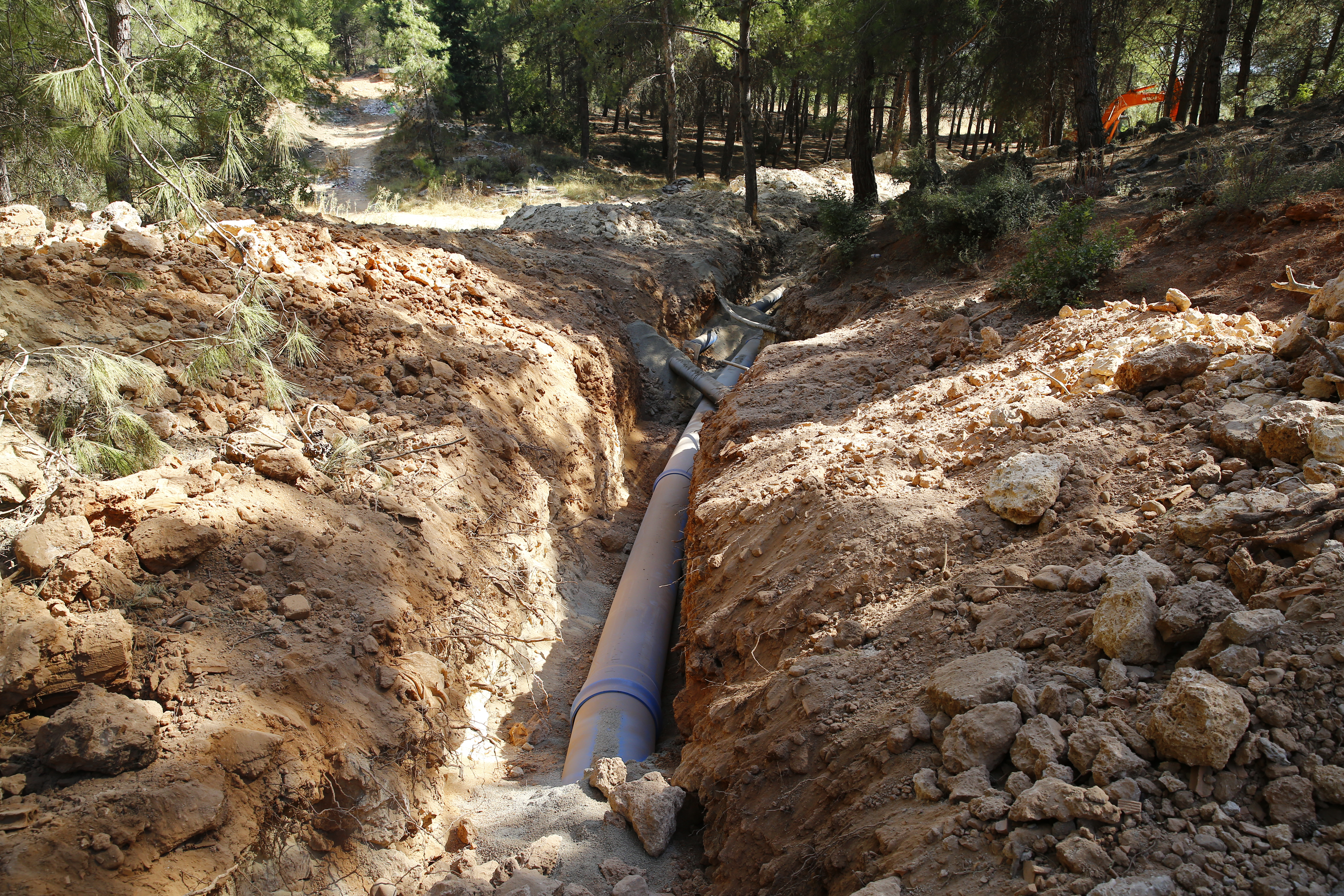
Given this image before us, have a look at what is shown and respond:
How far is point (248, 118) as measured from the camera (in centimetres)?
559

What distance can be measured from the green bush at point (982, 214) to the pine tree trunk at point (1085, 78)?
89 centimetres

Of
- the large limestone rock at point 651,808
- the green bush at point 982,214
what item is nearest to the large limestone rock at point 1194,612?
the large limestone rock at point 651,808

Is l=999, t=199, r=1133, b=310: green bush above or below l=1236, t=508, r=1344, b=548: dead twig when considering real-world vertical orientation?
above

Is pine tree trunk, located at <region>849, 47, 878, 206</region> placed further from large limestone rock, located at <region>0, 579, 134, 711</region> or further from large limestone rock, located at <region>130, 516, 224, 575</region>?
large limestone rock, located at <region>0, 579, 134, 711</region>

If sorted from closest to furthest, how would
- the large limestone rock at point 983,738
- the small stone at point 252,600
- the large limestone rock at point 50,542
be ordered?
the large limestone rock at point 983,738 → the large limestone rock at point 50,542 → the small stone at point 252,600

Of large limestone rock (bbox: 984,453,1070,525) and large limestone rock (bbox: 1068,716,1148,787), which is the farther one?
large limestone rock (bbox: 984,453,1070,525)

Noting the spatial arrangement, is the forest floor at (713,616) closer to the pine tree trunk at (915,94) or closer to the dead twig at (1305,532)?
the dead twig at (1305,532)

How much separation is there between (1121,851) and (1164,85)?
27.0 metres

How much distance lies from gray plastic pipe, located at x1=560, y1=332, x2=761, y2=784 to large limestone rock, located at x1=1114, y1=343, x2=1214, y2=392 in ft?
11.5

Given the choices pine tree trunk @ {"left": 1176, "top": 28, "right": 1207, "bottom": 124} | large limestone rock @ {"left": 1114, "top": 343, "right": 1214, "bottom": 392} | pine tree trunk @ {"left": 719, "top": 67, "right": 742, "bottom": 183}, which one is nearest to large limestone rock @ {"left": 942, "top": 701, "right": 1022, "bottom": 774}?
large limestone rock @ {"left": 1114, "top": 343, "right": 1214, "bottom": 392}

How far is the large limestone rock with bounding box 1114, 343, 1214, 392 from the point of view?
163 inches

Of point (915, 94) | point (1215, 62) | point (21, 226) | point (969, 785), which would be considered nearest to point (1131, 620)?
point (969, 785)

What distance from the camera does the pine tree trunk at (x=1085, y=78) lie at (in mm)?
8859

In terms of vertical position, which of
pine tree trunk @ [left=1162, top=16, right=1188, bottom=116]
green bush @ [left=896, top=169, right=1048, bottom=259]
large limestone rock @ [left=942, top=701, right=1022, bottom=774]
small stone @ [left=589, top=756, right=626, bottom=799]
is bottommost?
small stone @ [left=589, top=756, right=626, bottom=799]
